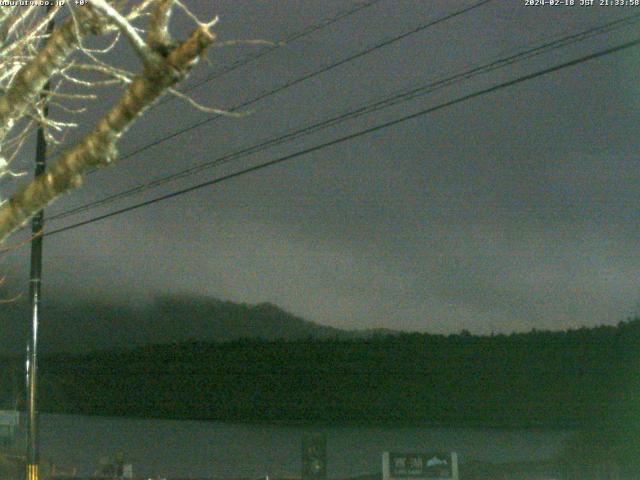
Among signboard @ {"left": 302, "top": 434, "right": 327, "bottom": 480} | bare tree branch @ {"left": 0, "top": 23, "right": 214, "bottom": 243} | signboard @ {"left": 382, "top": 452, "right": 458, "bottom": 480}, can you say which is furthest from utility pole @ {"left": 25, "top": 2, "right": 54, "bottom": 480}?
bare tree branch @ {"left": 0, "top": 23, "right": 214, "bottom": 243}

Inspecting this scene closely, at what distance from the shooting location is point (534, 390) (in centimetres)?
4091

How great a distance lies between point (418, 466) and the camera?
1786cm

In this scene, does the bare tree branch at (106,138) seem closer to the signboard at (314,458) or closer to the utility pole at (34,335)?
the utility pole at (34,335)

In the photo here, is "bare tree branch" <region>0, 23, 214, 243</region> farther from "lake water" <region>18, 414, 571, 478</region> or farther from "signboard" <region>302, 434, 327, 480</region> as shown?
"lake water" <region>18, 414, 571, 478</region>

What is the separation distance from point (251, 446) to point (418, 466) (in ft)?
87.2

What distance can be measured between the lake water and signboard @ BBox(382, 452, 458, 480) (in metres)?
13.1

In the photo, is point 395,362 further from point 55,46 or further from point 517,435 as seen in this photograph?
point 55,46

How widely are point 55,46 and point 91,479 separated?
1754cm

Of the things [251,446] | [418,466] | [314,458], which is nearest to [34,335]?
[314,458]

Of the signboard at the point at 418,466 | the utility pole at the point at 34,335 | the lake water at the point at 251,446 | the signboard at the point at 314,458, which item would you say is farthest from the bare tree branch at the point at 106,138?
the lake water at the point at 251,446

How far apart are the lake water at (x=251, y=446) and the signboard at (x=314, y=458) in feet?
41.4

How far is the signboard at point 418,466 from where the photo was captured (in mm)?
17703

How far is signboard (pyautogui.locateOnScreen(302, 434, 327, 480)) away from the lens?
1848 cm

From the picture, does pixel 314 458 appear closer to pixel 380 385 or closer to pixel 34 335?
pixel 34 335
